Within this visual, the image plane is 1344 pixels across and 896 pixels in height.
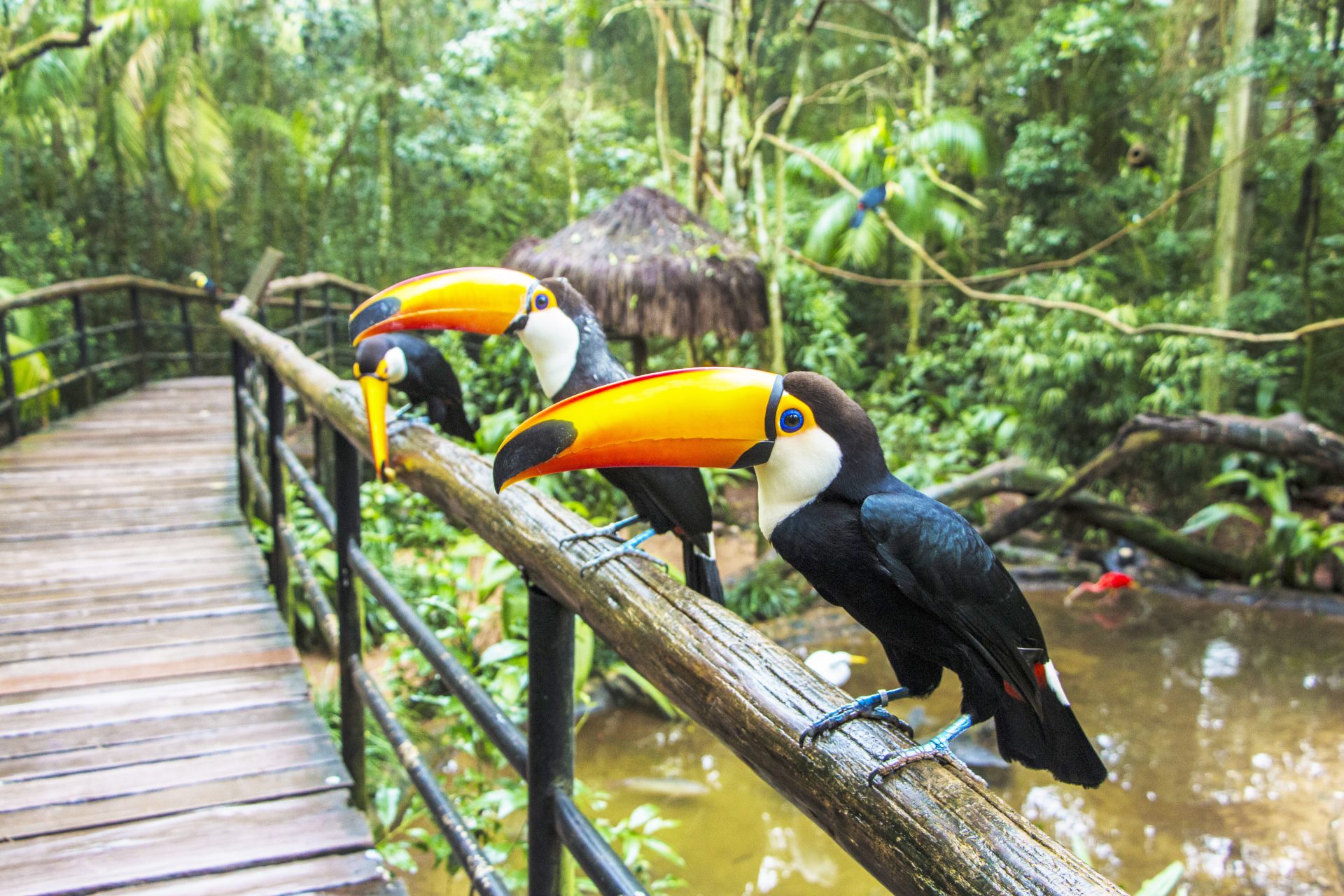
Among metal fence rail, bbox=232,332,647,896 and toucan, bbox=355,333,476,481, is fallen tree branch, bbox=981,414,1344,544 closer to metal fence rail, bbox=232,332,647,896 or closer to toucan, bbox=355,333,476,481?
toucan, bbox=355,333,476,481

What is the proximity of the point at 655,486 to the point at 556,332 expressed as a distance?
283 millimetres

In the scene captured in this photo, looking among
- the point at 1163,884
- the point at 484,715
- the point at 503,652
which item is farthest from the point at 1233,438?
the point at 484,715

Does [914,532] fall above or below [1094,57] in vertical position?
below

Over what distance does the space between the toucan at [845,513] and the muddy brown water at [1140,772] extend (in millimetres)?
2000

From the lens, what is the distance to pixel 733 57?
4.89 m

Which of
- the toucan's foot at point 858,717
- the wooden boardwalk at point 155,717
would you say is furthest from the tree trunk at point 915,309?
the toucan's foot at point 858,717

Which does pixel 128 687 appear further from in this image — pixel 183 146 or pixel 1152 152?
pixel 1152 152

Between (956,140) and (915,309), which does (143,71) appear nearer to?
(956,140)

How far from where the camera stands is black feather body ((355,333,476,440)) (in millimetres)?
1954

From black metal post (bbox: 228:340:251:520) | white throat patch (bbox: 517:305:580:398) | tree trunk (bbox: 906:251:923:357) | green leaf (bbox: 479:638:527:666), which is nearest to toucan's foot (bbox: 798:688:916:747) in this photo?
white throat patch (bbox: 517:305:580:398)

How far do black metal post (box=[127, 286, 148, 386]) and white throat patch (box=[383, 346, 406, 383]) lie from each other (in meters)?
4.55

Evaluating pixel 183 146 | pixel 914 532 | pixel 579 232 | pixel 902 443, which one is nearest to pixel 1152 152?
pixel 902 443

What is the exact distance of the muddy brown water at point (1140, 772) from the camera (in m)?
3.09

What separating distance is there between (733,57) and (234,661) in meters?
3.77
